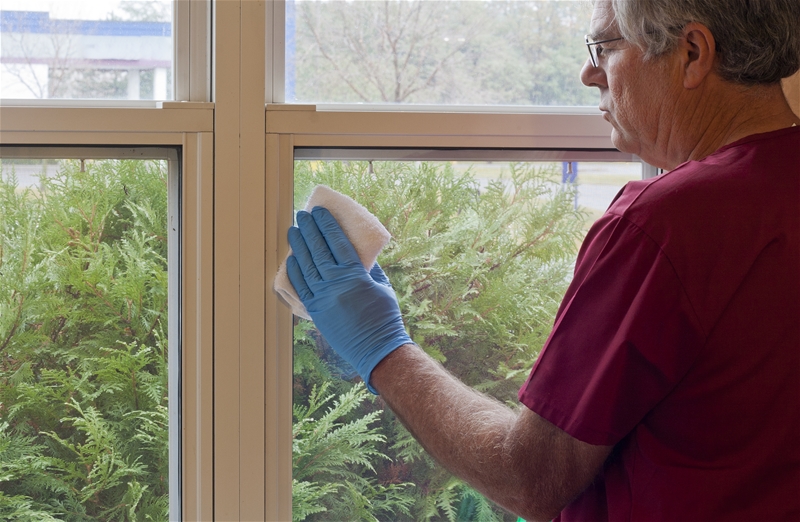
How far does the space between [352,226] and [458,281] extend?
274mm

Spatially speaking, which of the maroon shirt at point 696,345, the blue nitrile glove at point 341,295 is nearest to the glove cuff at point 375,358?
the blue nitrile glove at point 341,295

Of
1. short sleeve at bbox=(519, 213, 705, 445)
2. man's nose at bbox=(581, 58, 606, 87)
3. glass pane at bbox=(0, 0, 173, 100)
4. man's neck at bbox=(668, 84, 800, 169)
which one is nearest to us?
short sleeve at bbox=(519, 213, 705, 445)

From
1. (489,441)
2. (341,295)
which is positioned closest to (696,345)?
(489,441)

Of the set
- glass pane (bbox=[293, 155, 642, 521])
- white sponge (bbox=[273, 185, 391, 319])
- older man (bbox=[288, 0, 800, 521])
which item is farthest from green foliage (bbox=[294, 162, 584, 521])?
older man (bbox=[288, 0, 800, 521])

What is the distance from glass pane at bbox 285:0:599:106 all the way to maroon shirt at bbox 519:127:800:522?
1.62 feet

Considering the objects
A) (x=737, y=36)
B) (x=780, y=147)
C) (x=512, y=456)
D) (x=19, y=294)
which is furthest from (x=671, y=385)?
(x=19, y=294)

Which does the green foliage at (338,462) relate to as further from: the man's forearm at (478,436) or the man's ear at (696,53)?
the man's ear at (696,53)

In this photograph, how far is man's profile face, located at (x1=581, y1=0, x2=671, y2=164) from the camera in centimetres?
86

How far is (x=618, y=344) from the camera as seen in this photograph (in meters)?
0.72

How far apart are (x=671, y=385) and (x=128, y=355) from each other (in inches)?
35.0

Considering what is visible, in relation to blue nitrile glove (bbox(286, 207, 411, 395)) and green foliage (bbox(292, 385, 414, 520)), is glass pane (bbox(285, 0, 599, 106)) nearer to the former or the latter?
blue nitrile glove (bbox(286, 207, 411, 395))

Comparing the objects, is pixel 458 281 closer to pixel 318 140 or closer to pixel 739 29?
pixel 318 140

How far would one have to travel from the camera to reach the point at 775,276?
75 centimetres

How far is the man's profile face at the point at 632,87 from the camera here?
0.86m
